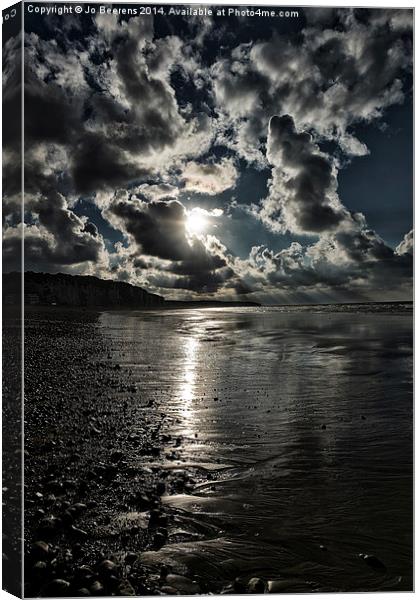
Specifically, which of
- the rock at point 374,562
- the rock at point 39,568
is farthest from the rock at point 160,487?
the rock at point 374,562

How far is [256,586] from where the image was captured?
4703 mm

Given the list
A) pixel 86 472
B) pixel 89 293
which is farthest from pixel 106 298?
pixel 86 472

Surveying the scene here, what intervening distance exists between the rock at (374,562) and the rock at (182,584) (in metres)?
1.31

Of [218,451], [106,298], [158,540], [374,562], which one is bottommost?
[374,562]

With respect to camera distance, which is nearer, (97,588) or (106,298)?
(97,588)

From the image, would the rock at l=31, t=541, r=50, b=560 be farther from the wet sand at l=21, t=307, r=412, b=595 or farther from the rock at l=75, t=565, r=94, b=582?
the rock at l=75, t=565, r=94, b=582

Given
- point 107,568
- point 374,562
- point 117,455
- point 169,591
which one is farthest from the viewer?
point 117,455

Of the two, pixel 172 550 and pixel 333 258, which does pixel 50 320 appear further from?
pixel 333 258

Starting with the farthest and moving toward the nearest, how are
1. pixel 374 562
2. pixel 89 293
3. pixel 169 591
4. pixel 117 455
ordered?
pixel 89 293, pixel 117 455, pixel 374 562, pixel 169 591

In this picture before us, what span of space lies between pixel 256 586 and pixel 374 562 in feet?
3.13

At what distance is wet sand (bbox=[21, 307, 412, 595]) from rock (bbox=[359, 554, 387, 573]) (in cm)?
1

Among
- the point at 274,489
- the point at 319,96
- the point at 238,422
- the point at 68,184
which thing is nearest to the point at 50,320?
Result: the point at 68,184

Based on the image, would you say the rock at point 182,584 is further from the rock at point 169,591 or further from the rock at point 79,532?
the rock at point 79,532

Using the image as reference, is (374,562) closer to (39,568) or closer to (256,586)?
(256,586)
